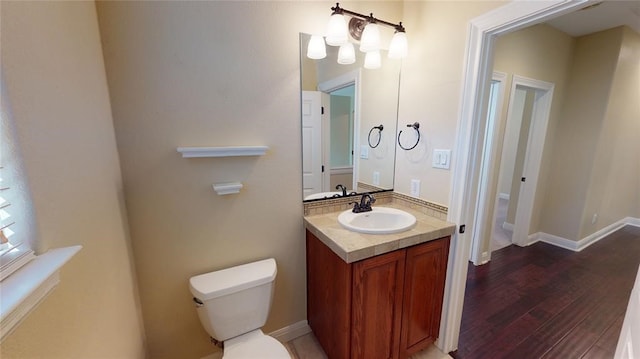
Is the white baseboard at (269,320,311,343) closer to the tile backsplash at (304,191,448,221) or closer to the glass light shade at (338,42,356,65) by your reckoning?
the tile backsplash at (304,191,448,221)

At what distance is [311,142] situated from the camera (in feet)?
5.32

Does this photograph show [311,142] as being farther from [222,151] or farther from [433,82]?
[433,82]

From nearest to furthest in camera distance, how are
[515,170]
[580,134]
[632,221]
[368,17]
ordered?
[368,17], [580,134], [515,170], [632,221]

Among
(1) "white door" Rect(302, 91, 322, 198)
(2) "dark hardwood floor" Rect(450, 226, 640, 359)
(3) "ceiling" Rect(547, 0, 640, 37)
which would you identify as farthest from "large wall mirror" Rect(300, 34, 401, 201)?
(3) "ceiling" Rect(547, 0, 640, 37)

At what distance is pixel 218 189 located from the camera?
4.34ft

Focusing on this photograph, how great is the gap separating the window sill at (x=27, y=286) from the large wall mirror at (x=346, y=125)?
3.86 feet

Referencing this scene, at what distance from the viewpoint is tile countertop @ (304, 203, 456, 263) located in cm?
120

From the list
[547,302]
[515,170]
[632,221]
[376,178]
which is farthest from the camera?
[632,221]

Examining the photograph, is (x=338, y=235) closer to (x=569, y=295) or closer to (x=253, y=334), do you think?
(x=253, y=334)

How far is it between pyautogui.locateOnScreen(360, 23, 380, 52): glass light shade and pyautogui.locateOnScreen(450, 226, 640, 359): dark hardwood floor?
6.94ft

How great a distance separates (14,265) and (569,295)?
3.53m

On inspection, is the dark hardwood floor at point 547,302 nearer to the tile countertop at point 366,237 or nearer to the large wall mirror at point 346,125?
the tile countertop at point 366,237

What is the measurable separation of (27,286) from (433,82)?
75.4 inches

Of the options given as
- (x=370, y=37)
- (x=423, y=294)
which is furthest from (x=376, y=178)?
(x=370, y=37)
